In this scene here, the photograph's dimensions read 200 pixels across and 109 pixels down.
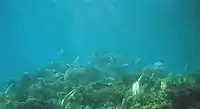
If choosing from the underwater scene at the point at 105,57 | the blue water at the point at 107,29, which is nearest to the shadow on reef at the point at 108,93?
the underwater scene at the point at 105,57

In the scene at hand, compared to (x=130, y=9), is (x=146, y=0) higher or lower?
lower

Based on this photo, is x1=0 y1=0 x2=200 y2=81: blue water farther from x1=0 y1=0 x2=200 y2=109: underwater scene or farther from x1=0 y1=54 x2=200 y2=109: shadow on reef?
x1=0 y1=54 x2=200 y2=109: shadow on reef

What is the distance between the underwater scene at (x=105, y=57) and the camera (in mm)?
6406

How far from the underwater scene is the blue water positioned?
5cm

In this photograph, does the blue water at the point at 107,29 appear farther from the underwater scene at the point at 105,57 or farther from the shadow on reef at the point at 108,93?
the shadow on reef at the point at 108,93

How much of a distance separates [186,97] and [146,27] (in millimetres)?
25315

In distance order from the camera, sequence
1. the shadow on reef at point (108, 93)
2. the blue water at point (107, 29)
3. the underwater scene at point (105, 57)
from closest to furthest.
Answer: the shadow on reef at point (108, 93)
the underwater scene at point (105, 57)
the blue water at point (107, 29)

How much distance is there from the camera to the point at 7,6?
100.0 ft

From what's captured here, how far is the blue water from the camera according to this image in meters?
21.3

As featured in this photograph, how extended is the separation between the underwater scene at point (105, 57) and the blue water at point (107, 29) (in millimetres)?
53

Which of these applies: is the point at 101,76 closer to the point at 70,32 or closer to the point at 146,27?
the point at 146,27

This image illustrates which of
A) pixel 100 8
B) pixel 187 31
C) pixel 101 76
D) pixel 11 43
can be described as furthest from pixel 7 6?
pixel 101 76

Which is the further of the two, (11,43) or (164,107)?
(11,43)

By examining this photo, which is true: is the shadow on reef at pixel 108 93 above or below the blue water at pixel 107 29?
below
